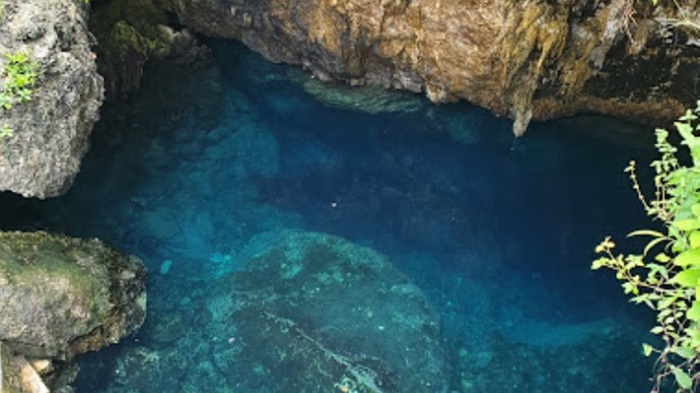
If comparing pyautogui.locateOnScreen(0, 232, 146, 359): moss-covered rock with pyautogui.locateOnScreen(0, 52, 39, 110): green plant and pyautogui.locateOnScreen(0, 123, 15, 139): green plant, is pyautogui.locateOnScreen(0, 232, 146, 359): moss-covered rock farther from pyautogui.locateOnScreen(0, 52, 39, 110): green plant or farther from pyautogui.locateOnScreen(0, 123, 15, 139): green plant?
pyautogui.locateOnScreen(0, 52, 39, 110): green plant

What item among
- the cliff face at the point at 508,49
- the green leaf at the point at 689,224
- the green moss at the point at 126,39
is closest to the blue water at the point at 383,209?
the green moss at the point at 126,39

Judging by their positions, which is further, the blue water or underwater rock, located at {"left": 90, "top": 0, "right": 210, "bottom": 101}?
underwater rock, located at {"left": 90, "top": 0, "right": 210, "bottom": 101}

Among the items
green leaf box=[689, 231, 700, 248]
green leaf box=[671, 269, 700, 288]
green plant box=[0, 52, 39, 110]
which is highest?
green leaf box=[689, 231, 700, 248]

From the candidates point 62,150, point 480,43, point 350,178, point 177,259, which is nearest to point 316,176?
point 350,178

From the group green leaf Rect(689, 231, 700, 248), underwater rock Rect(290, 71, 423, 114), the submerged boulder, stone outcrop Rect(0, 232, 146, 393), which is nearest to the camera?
green leaf Rect(689, 231, 700, 248)

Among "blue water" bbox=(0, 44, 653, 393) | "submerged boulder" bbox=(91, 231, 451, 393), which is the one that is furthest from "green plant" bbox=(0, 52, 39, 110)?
"submerged boulder" bbox=(91, 231, 451, 393)
